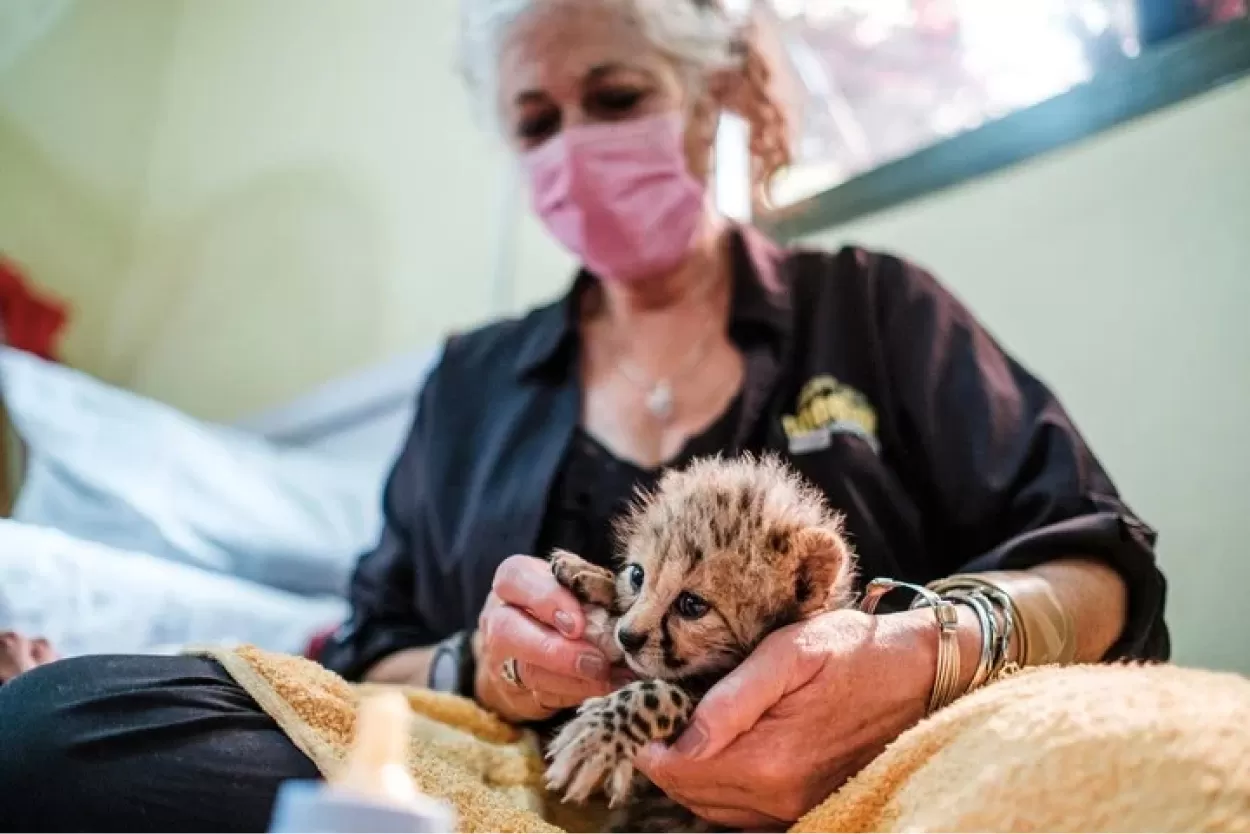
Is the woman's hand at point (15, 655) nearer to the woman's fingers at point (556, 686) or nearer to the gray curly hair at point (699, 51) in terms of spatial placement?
the woman's fingers at point (556, 686)

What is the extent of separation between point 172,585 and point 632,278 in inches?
25.4

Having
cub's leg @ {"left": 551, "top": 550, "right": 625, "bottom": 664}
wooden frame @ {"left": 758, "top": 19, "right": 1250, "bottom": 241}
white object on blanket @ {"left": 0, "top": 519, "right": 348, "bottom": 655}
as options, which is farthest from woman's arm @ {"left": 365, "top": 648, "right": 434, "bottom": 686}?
wooden frame @ {"left": 758, "top": 19, "right": 1250, "bottom": 241}

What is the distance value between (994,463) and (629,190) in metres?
0.46

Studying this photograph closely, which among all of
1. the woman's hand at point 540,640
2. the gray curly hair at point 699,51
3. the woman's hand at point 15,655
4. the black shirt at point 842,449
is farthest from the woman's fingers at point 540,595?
the gray curly hair at point 699,51

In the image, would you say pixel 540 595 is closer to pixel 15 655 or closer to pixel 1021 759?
pixel 1021 759

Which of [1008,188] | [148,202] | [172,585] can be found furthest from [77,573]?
[1008,188]

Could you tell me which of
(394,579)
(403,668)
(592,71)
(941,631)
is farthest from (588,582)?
(592,71)

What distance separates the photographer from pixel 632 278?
1.10m

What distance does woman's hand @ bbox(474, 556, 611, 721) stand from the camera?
0.73m

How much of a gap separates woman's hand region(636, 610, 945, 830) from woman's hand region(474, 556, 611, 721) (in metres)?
0.10

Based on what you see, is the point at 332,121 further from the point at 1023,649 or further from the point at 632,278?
the point at 1023,649

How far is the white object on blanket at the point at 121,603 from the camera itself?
37.0 inches

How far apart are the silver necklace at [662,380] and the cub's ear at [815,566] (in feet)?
0.97

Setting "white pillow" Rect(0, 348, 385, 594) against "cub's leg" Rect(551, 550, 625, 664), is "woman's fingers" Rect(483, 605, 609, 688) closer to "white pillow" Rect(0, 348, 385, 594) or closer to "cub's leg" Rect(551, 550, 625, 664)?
"cub's leg" Rect(551, 550, 625, 664)
